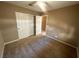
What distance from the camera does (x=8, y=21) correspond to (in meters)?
3.20

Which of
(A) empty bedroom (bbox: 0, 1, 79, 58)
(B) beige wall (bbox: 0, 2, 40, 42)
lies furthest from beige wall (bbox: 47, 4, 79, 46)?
(B) beige wall (bbox: 0, 2, 40, 42)

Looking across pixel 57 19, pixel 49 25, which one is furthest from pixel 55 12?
pixel 49 25

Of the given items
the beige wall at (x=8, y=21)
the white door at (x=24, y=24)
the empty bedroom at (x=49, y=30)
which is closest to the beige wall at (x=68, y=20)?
the empty bedroom at (x=49, y=30)

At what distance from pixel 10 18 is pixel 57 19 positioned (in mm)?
2964

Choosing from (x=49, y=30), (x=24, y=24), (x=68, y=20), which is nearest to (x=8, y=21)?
(x=24, y=24)

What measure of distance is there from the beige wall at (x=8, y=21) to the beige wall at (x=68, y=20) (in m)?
2.58

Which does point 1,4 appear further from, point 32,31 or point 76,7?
point 76,7

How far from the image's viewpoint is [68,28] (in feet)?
10.9

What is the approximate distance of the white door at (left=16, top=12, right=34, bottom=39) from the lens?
391 cm

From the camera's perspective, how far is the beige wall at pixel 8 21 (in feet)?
9.63

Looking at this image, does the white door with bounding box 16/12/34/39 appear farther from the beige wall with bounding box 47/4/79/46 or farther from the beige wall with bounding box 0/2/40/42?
the beige wall with bounding box 47/4/79/46

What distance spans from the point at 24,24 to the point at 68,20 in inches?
117

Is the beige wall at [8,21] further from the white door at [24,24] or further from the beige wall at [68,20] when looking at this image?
the beige wall at [68,20]

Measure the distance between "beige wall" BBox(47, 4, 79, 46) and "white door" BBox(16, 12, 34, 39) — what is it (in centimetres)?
198
